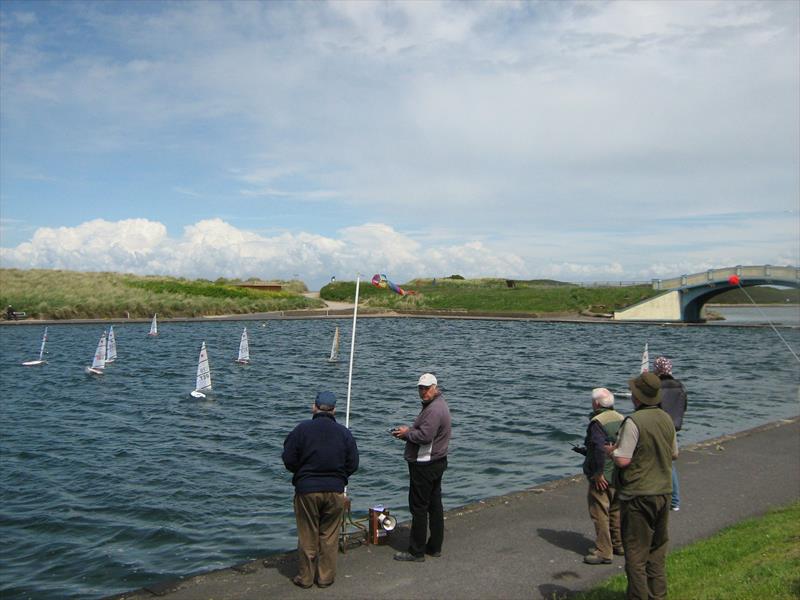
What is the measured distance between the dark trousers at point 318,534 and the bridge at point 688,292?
221 feet

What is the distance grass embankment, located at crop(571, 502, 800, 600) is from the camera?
693cm

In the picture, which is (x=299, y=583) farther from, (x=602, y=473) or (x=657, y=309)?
(x=657, y=309)

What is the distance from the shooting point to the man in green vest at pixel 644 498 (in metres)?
6.59

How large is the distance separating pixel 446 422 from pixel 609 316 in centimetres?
8429

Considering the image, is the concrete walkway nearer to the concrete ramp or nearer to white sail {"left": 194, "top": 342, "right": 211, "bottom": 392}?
white sail {"left": 194, "top": 342, "right": 211, "bottom": 392}

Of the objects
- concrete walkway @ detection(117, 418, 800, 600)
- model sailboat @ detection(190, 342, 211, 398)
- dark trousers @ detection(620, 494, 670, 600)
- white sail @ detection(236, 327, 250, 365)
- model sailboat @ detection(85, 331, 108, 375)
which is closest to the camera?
dark trousers @ detection(620, 494, 670, 600)

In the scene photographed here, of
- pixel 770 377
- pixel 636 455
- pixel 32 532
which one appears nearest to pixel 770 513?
pixel 636 455

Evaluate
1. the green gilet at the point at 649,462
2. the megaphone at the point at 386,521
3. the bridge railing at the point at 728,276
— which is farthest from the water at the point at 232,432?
the bridge railing at the point at 728,276

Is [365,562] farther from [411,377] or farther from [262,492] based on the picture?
[411,377]

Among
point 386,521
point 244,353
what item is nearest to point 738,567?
point 386,521

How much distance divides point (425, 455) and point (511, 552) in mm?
1716

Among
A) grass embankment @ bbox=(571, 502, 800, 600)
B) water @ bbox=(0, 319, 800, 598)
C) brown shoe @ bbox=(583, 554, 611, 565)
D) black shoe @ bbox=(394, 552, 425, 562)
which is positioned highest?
grass embankment @ bbox=(571, 502, 800, 600)

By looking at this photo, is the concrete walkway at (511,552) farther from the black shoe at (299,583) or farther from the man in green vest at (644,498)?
the man in green vest at (644,498)

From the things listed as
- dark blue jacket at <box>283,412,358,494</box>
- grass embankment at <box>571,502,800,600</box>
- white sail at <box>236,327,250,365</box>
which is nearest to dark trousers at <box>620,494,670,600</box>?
grass embankment at <box>571,502,800,600</box>
